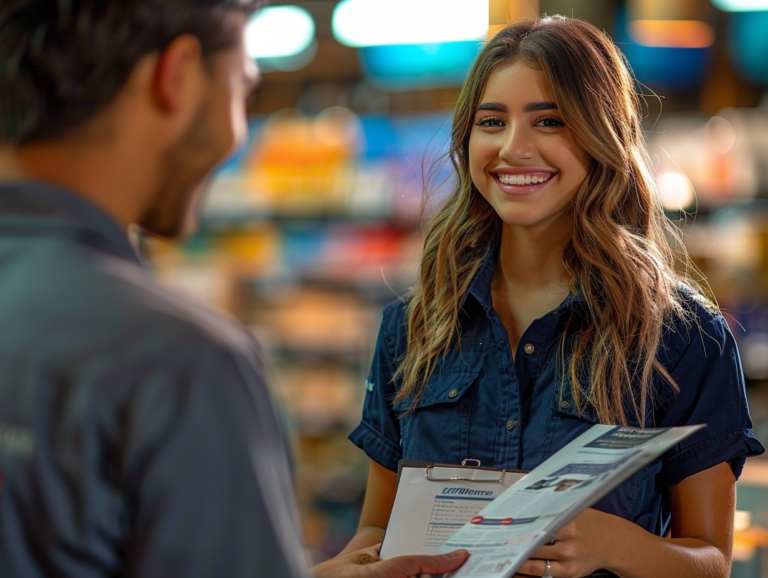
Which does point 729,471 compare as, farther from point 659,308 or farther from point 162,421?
point 162,421

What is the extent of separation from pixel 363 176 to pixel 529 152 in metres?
3.12

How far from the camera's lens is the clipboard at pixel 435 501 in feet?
4.93

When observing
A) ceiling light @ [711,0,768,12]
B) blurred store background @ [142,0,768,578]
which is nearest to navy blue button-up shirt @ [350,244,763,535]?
blurred store background @ [142,0,768,578]

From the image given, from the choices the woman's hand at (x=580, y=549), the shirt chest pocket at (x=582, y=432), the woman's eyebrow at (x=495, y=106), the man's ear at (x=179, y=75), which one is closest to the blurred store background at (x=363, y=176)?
the woman's eyebrow at (x=495, y=106)

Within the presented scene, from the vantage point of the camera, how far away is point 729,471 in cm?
162

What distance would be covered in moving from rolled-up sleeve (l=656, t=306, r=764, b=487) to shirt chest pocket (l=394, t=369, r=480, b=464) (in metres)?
0.38

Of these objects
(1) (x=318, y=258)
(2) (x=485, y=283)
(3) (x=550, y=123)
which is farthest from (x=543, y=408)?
(1) (x=318, y=258)

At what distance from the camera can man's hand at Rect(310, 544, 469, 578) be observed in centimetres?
134

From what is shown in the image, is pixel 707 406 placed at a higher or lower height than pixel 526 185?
lower

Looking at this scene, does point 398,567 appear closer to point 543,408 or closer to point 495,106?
point 543,408

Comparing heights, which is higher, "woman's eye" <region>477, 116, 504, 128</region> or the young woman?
"woman's eye" <region>477, 116, 504, 128</region>

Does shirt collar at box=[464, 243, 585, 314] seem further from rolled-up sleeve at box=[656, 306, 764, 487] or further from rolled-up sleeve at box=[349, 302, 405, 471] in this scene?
rolled-up sleeve at box=[656, 306, 764, 487]

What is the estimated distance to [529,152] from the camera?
1705 millimetres

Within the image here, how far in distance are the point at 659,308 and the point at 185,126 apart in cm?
113
